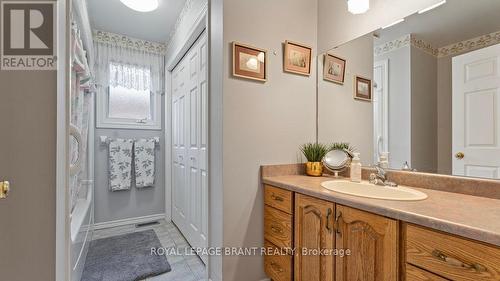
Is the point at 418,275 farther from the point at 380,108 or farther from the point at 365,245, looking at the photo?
the point at 380,108

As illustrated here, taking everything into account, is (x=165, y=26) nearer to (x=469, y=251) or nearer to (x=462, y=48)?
(x=462, y=48)

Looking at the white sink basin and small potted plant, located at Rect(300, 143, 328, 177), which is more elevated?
small potted plant, located at Rect(300, 143, 328, 177)

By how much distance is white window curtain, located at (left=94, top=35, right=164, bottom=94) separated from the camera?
2660 millimetres

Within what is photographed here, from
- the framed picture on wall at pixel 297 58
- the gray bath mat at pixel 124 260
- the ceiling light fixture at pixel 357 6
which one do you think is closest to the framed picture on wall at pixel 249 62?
the framed picture on wall at pixel 297 58

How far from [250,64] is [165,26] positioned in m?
1.66

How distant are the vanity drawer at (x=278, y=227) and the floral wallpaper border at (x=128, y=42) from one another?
103 inches

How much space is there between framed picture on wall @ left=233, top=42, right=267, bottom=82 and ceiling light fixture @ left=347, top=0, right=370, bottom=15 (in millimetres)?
668

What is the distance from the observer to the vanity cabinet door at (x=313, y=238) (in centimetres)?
107

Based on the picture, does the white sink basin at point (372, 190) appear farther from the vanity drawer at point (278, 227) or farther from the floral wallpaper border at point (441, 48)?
the floral wallpaper border at point (441, 48)

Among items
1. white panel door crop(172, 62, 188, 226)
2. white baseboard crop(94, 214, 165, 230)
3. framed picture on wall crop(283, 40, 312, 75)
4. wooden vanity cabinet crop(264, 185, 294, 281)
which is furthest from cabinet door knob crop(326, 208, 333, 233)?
white baseboard crop(94, 214, 165, 230)

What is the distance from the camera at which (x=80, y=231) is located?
154 centimetres

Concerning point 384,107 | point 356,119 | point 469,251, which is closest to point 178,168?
point 356,119

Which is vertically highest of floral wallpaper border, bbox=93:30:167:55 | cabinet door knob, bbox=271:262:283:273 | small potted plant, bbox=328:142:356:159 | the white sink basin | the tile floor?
floral wallpaper border, bbox=93:30:167:55

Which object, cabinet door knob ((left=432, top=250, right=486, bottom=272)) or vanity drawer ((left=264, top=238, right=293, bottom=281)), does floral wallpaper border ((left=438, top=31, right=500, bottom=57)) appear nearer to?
cabinet door knob ((left=432, top=250, right=486, bottom=272))
